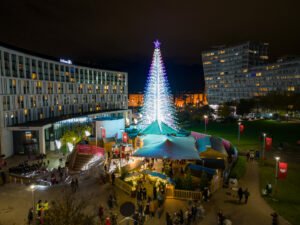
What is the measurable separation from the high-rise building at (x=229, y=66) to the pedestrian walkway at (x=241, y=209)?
125 meters

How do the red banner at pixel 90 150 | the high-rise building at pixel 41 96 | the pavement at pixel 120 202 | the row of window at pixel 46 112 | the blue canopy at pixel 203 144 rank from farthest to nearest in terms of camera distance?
the row of window at pixel 46 112 < the high-rise building at pixel 41 96 < the red banner at pixel 90 150 < the blue canopy at pixel 203 144 < the pavement at pixel 120 202

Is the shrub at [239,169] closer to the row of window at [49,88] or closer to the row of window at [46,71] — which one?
the row of window at [49,88]

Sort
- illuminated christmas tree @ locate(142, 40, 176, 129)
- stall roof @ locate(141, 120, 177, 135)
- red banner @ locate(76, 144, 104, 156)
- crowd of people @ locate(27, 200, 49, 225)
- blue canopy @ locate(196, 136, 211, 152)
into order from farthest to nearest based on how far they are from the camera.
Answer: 1. illuminated christmas tree @ locate(142, 40, 176, 129)
2. stall roof @ locate(141, 120, 177, 135)
3. red banner @ locate(76, 144, 104, 156)
4. blue canopy @ locate(196, 136, 211, 152)
5. crowd of people @ locate(27, 200, 49, 225)

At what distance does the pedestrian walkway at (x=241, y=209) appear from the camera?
51.9ft

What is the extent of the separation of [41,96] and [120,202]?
36253mm

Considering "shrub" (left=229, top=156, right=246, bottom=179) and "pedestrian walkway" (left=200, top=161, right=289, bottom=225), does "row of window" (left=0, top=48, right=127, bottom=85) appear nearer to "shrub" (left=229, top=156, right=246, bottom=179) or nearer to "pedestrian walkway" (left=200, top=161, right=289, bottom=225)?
"shrub" (left=229, top=156, right=246, bottom=179)

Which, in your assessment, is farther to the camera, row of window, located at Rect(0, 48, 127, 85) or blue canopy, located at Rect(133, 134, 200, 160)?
row of window, located at Rect(0, 48, 127, 85)

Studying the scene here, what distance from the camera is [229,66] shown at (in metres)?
146

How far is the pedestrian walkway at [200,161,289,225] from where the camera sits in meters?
15.8

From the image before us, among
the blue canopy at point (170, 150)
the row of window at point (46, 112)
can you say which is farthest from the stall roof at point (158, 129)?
the row of window at point (46, 112)

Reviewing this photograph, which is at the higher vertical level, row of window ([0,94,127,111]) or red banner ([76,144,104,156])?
row of window ([0,94,127,111])

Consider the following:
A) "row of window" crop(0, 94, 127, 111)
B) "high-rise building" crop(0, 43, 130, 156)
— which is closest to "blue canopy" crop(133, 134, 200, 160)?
"high-rise building" crop(0, 43, 130, 156)

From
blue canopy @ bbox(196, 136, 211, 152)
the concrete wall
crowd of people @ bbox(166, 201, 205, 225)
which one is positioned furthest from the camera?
the concrete wall

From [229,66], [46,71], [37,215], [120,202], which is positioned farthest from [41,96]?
[229,66]
